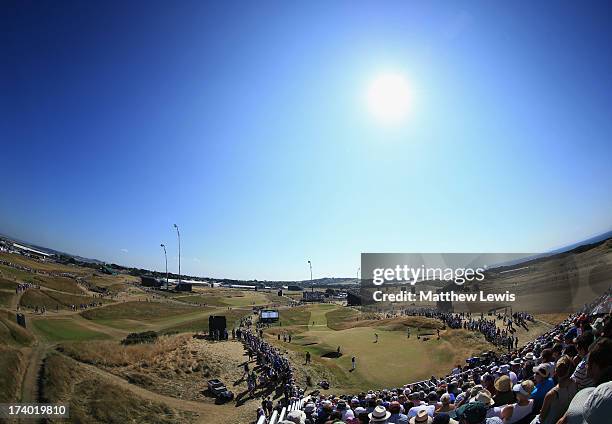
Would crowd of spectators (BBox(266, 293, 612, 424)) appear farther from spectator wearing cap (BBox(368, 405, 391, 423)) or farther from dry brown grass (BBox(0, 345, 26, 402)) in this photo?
dry brown grass (BBox(0, 345, 26, 402))

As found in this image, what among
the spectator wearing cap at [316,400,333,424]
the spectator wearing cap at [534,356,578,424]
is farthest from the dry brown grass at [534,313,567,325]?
the spectator wearing cap at [534,356,578,424]

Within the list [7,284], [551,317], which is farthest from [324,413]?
[7,284]

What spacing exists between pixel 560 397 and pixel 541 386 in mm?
2441

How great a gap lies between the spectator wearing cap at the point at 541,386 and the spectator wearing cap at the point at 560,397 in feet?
6.02

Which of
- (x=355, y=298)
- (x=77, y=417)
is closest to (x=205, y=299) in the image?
(x=355, y=298)

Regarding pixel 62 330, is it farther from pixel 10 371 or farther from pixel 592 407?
pixel 592 407

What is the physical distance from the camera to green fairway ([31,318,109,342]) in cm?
3672

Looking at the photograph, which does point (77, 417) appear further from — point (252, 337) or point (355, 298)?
point (355, 298)

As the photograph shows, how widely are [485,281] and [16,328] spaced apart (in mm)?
90572

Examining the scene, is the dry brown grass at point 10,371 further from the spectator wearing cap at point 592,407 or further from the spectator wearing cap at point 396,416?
the spectator wearing cap at point 592,407

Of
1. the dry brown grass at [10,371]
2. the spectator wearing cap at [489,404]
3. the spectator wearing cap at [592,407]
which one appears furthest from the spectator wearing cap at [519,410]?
the dry brown grass at [10,371]

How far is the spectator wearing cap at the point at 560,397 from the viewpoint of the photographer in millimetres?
5352

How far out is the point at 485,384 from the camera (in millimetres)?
10750

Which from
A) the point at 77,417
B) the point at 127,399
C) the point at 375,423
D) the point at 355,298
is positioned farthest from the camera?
the point at 355,298
